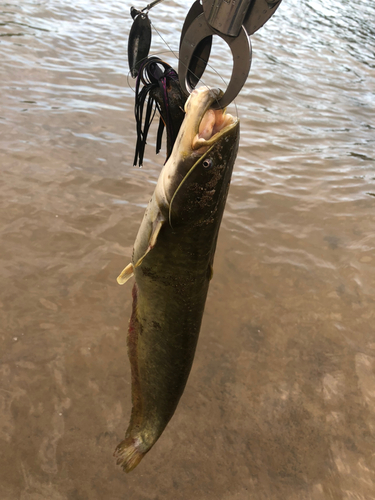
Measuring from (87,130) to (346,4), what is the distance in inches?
666

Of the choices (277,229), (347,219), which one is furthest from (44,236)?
(347,219)

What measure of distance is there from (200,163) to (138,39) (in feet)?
2.79

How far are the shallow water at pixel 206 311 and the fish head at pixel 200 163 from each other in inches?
34.5

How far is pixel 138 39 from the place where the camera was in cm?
213

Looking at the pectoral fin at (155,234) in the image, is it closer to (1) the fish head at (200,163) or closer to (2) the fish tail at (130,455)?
(1) the fish head at (200,163)

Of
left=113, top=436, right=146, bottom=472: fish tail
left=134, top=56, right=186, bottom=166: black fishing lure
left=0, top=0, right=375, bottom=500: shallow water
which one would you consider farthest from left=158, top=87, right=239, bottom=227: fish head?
left=113, top=436, right=146, bottom=472: fish tail

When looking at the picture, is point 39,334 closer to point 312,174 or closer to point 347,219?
point 347,219

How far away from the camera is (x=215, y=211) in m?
A: 2.03

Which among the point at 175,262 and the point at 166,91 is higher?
the point at 166,91

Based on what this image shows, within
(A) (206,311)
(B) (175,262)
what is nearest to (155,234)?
(B) (175,262)

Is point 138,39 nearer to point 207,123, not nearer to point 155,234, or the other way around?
point 207,123

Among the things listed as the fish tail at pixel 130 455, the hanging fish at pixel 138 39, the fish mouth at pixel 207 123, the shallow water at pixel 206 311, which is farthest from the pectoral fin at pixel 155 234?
the fish tail at pixel 130 455

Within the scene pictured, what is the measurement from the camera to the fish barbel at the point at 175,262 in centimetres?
178

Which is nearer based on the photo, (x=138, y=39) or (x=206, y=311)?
(x=138, y=39)
